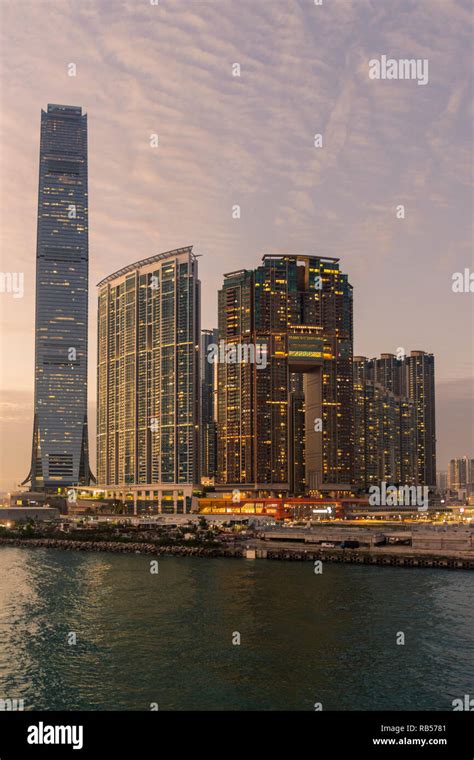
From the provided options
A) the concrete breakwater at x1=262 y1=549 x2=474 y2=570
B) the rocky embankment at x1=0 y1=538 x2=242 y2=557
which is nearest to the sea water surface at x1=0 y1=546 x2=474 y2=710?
the concrete breakwater at x1=262 y1=549 x2=474 y2=570

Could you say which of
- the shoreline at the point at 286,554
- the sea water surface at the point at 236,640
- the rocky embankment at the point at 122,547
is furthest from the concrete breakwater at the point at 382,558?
the sea water surface at the point at 236,640

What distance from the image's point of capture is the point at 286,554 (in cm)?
11375

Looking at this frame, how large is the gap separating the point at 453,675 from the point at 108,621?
2964 centimetres

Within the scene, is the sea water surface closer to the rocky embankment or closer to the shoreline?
the shoreline

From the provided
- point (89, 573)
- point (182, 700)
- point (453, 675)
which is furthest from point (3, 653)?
point (89, 573)

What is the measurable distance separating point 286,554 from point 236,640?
60.8 meters

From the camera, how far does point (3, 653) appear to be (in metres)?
51.4

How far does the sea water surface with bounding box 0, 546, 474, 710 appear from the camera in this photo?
4194 centimetres

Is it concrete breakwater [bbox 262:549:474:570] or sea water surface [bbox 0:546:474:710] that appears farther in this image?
concrete breakwater [bbox 262:549:474:570]

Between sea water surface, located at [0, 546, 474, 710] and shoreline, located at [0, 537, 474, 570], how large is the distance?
36.5ft

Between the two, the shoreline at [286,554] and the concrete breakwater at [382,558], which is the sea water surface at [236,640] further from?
the shoreline at [286,554]

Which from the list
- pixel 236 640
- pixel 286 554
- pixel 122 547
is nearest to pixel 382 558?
pixel 286 554

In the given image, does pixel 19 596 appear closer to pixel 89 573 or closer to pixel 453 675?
pixel 89 573

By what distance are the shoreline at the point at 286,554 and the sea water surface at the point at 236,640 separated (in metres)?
11.1
